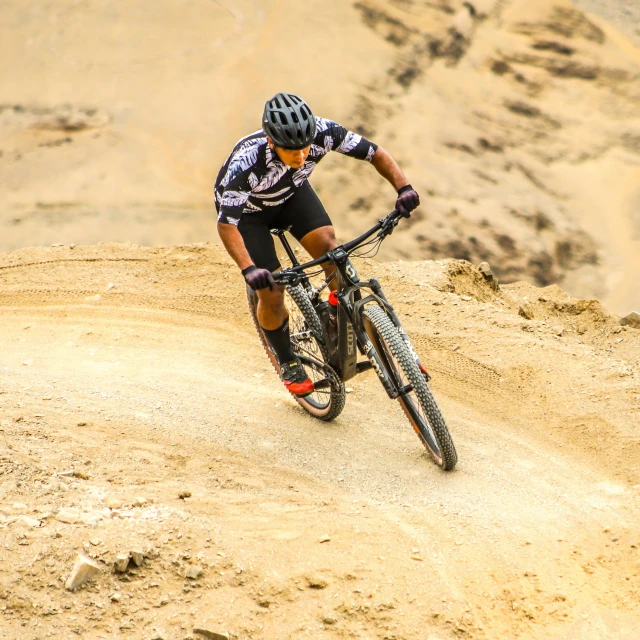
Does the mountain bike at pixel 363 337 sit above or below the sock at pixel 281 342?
above

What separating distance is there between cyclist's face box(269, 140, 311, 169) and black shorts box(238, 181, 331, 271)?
62 centimetres

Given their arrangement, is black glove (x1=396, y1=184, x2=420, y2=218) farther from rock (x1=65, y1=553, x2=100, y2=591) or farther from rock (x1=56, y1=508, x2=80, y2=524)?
rock (x1=65, y1=553, x2=100, y2=591)

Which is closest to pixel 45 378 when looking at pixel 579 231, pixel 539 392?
pixel 539 392

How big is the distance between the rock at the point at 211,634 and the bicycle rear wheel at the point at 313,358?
2.31m

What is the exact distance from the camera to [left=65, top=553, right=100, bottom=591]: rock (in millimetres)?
3660

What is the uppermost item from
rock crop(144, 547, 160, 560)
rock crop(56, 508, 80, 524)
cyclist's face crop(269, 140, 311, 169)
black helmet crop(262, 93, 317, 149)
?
black helmet crop(262, 93, 317, 149)

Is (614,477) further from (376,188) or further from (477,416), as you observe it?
(376,188)

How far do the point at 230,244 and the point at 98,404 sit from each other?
1.97 meters

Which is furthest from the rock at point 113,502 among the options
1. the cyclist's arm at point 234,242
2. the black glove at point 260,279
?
the cyclist's arm at point 234,242

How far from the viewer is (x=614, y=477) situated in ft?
17.0

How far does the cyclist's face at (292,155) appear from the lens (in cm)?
473

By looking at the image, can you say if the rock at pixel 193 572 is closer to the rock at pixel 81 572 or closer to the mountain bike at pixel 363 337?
the rock at pixel 81 572

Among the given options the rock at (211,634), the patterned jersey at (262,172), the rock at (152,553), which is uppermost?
the patterned jersey at (262,172)

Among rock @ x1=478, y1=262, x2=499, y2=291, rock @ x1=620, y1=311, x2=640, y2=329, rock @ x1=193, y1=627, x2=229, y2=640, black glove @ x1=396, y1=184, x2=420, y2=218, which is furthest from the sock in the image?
rock @ x1=620, y1=311, x2=640, y2=329
